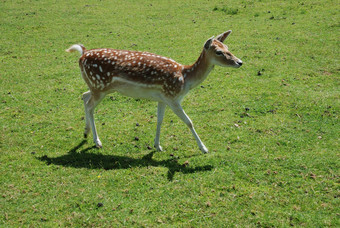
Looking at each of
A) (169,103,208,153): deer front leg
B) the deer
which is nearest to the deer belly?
the deer

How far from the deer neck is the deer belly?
1.76ft

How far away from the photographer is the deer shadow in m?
5.59

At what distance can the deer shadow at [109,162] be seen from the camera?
5591 millimetres

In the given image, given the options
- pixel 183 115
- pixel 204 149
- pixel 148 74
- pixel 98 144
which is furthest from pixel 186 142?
pixel 98 144

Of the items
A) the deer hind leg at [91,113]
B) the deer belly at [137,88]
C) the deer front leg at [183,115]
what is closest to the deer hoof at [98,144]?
the deer hind leg at [91,113]

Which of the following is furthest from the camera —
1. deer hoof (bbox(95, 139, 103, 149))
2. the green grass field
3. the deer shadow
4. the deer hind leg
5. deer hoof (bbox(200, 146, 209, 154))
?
deer hoof (bbox(95, 139, 103, 149))

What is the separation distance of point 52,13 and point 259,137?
13.6 meters

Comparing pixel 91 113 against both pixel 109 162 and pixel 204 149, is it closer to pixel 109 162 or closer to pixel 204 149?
pixel 109 162

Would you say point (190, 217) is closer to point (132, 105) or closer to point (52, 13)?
point (132, 105)

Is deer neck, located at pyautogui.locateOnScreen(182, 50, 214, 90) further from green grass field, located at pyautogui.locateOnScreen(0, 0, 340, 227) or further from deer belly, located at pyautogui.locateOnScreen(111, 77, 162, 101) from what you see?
green grass field, located at pyautogui.locateOnScreen(0, 0, 340, 227)

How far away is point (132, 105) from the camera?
8.00 meters

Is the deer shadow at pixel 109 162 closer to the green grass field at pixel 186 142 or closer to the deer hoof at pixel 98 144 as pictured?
the green grass field at pixel 186 142

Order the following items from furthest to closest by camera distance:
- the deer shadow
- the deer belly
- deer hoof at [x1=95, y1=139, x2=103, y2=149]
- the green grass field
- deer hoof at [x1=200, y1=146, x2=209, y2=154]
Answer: deer hoof at [x1=95, y1=139, x2=103, y2=149]
deer hoof at [x1=200, y1=146, x2=209, y2=154]
the deer belly
the deer shadow
the green grass field

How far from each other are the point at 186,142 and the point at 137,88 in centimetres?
152
